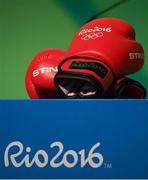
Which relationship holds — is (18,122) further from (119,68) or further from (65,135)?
(119,68)

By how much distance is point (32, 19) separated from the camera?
124cm

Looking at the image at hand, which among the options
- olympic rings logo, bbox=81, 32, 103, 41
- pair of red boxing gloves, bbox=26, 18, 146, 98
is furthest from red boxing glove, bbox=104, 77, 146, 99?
olympic rings logo, bbox=81, 32, 103, 41

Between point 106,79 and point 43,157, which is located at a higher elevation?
point 106,79

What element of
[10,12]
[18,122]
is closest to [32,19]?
[10,12]

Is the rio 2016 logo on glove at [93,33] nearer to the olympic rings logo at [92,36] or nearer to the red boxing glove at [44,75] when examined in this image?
the olympic rings logo at [92,36]

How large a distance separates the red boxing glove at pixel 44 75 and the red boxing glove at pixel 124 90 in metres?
0.13

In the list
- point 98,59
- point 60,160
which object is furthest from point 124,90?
point 60,160

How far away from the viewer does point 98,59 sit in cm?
68

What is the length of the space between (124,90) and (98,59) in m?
0.10

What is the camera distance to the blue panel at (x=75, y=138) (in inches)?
24.2

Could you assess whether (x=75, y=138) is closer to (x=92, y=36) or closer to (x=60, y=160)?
(x=60, y=160)

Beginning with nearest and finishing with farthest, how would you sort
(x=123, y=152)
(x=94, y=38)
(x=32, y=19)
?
1. (x=123, y=152)
2. (x=94, y=38)
3. (x=32, y=19)

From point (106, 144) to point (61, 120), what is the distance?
0.31 feet

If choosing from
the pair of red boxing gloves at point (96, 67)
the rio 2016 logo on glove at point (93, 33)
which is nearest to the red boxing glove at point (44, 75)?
the pair of red boxing gloves at point (96, 67)
